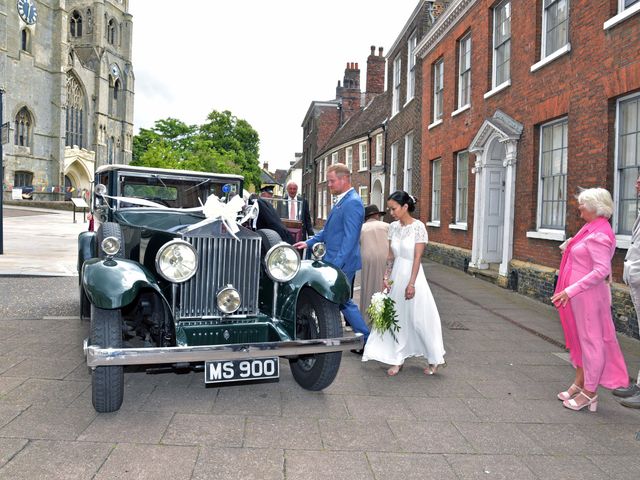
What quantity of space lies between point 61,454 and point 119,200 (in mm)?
3247

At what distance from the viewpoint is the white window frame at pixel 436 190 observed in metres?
16.1

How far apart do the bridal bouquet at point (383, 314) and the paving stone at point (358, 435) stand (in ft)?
3.95

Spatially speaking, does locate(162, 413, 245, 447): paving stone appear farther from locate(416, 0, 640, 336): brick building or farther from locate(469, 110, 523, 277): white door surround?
locate(469, 110, 523, 277): white door surround

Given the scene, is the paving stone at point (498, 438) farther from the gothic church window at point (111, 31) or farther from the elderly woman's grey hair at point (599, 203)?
the gothic church window at point (111, 31)

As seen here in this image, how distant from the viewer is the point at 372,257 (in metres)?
6.04

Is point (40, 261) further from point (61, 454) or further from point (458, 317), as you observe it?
point (61, 454)

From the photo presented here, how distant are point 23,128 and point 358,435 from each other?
53.1 metres

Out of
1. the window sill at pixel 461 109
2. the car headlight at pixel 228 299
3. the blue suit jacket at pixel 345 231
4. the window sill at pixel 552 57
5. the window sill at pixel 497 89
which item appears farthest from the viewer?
the window sill at pixel 461 109

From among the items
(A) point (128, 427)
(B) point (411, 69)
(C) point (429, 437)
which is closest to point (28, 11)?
(B) point (411, 69)

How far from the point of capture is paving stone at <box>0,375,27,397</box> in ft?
13.8

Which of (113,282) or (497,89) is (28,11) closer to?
(497,89)

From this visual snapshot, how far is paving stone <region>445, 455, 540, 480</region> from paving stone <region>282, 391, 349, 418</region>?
0.96 m

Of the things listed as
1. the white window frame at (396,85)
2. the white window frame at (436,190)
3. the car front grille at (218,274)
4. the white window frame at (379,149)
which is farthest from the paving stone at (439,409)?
the white window frame at (379,149)

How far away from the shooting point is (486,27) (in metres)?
12.3
